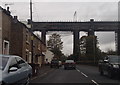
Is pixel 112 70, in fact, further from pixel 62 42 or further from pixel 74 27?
pixel 62 42

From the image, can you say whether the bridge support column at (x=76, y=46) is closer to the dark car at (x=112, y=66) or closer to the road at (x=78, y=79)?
the road at (x=78, y=79)

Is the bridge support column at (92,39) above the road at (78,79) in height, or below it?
above

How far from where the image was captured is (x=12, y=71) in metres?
10.8

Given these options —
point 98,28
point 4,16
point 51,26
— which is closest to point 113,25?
point 98,28

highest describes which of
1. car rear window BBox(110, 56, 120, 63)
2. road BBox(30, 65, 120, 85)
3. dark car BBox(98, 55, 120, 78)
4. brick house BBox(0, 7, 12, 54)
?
brick house BBox(0, 7, 12, 54)

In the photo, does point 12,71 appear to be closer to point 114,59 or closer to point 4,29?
point 114,59

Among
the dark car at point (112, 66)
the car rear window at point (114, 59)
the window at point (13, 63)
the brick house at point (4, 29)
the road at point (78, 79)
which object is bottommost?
the road at point (78, 79)

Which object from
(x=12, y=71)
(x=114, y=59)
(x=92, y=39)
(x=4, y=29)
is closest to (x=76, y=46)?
(x=92, y=39)

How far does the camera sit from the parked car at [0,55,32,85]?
10262 mm

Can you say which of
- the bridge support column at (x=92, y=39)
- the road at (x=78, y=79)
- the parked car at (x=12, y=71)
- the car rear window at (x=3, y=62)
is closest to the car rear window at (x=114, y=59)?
the road at (x=78, y=79)

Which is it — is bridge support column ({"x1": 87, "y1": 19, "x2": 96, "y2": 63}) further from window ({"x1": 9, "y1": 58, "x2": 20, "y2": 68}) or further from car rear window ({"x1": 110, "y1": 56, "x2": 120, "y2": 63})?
window ({"x1": 9, "y1": 58, "x2": 20, "y2": 68})

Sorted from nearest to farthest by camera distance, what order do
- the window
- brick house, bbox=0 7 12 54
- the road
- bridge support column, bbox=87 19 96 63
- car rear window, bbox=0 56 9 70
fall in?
1. car rear window, bbox=0 56 9 70
2. the window
3. the road
4. brick house, bbox=0 7 12 54
5. bridge support column, bbox=87 19 96 63

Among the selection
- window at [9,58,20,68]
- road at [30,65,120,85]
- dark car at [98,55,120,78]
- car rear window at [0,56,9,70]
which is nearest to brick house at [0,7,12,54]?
road at [30,65,120,85]

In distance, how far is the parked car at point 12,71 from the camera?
33.7ft
